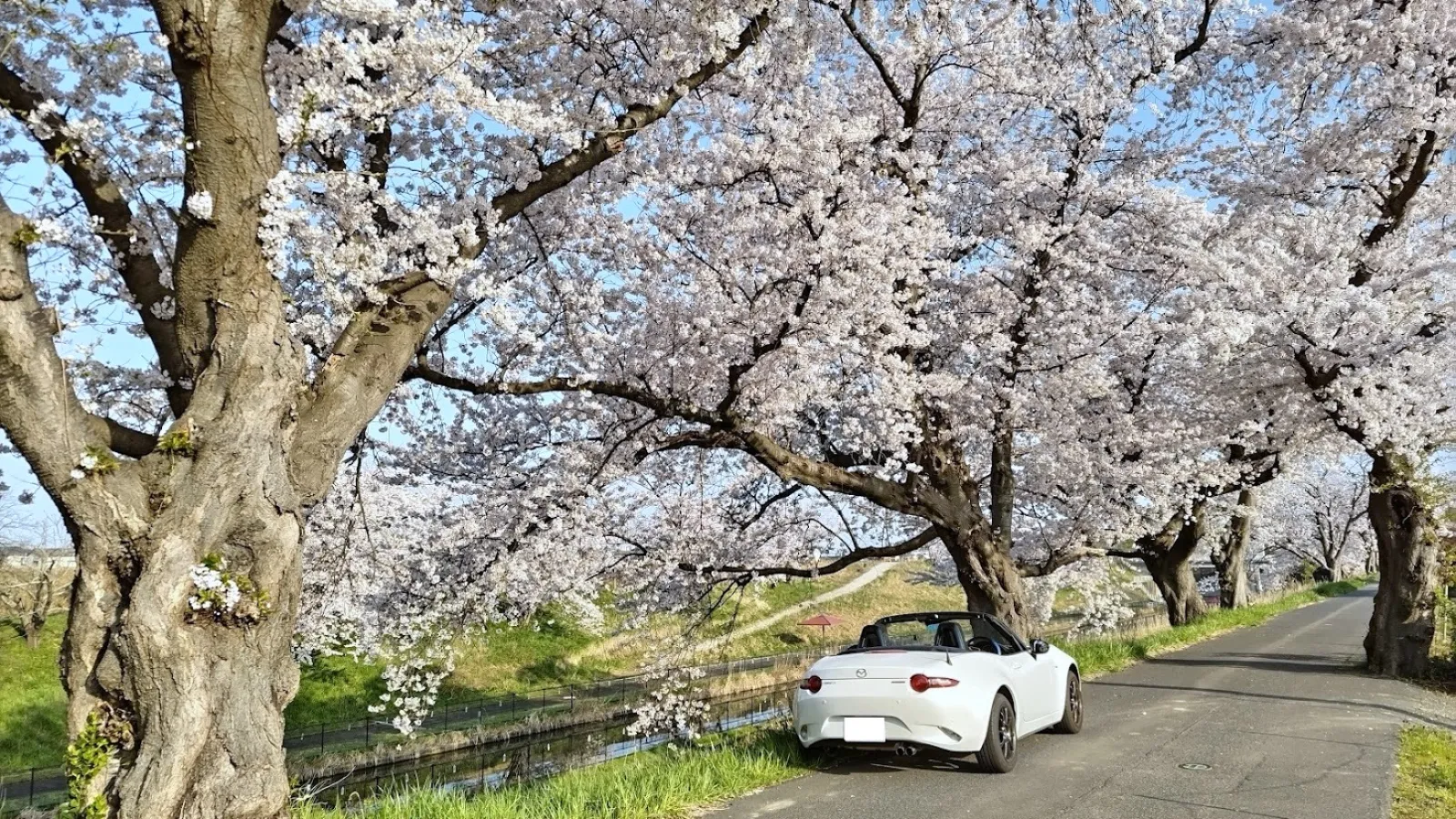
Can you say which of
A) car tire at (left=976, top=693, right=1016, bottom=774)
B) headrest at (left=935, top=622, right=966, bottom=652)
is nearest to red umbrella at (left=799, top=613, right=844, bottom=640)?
headrest at (left=935, top=622, right=966, bottom=652)

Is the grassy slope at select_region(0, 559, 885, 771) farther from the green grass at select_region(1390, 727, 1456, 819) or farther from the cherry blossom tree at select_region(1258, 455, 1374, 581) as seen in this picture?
the cherry blossom tree at select_region(1258, 455, 1374, 581)

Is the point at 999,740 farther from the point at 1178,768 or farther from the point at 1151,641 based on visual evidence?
the point at 1151,641

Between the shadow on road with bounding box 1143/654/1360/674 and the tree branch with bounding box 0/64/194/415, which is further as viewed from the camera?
the shadow on road with bounding box 1143/654/1360/674

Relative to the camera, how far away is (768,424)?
35.1 ft

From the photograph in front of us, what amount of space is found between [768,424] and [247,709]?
6.90 meters

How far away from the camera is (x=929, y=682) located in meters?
6.96

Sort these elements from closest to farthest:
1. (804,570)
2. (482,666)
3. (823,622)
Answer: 1. (804,570)
2. (482,666)
3. (823,622)

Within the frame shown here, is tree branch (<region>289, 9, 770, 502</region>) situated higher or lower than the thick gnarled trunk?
higher

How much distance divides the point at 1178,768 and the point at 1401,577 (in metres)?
10.1

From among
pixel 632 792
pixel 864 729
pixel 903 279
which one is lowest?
pixel 632 792

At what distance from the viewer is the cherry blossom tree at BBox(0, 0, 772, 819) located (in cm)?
439

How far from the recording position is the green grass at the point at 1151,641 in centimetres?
1525

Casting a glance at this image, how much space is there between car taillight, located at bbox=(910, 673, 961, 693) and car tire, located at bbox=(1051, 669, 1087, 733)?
2.68 metres

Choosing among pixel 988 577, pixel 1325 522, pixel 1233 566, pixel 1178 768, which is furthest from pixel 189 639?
pixel 1325 522
